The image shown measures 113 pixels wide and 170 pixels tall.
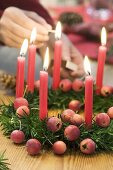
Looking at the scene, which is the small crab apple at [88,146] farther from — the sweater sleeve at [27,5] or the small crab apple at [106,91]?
the sweater sleeve at [27,5]

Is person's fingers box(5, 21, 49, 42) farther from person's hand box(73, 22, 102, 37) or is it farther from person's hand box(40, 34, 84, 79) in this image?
person's hand box(73, 22, 102, 37)

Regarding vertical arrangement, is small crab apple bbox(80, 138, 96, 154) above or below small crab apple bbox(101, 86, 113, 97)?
below

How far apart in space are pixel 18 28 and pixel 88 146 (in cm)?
47

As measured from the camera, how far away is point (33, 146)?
2.40 ft

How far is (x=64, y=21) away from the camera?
5.64 feet

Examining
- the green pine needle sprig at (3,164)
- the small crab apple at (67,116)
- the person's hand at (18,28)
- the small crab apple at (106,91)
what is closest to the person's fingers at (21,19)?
the person's hand at (18,28)

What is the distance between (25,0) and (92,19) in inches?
27.7

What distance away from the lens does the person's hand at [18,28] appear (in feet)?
3.53

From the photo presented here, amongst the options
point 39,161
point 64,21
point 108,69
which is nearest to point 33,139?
point 39,161

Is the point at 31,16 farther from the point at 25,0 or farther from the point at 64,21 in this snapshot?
the point at 64,21

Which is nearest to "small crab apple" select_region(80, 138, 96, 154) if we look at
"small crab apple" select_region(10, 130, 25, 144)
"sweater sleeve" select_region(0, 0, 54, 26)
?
"small crab apple" select_region(10, 130, 25, 144)

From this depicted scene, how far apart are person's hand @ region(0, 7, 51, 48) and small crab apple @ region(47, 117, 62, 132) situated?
0.35 m

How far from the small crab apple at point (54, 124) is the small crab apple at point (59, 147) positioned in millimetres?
30

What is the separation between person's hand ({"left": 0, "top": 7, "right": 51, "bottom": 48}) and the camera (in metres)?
1.08
